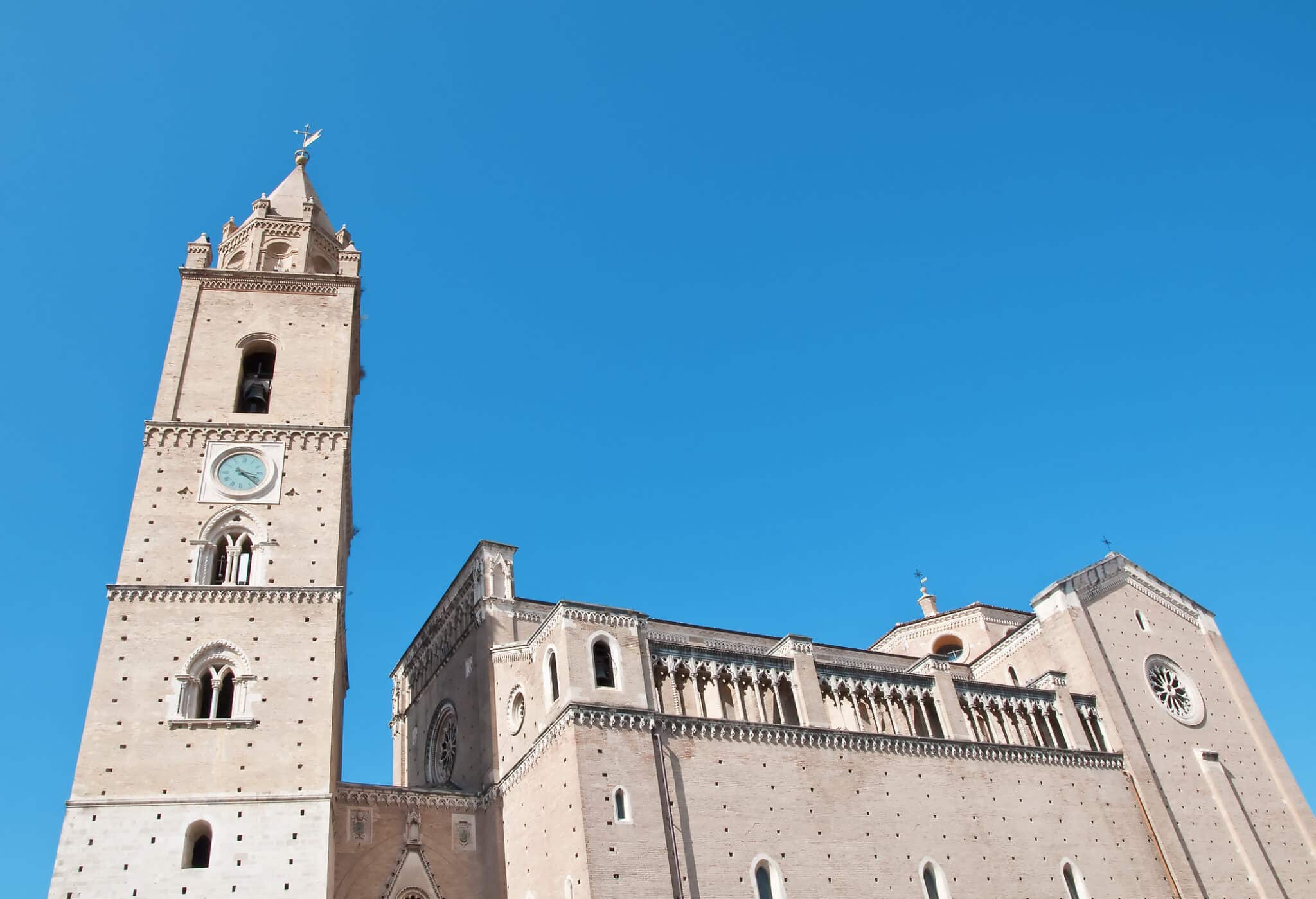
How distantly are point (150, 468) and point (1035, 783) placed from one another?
2191cm

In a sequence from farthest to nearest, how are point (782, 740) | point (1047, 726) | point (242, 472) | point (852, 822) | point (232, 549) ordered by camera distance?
1. point (1047, 726)
2. point (242, 472)
3. point (782, 740)
4. point (232, 549)
5. point (852, 822)

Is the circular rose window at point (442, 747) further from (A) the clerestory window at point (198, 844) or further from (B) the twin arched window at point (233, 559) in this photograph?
(A) the clerestory window at point (198, 844)

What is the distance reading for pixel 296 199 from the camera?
103 ft

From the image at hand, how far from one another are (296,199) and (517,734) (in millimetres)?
17729

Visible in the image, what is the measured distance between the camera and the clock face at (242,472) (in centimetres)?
2341

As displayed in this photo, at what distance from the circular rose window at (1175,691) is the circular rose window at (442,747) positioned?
19.5 m

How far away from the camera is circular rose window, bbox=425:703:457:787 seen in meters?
26.7

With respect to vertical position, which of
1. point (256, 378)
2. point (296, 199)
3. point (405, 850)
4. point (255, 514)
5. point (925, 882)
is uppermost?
point (296, 199)

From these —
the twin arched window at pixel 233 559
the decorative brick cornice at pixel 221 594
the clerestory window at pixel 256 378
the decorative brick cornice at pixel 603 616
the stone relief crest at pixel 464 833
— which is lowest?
the stone relief crest at pixel 464 833

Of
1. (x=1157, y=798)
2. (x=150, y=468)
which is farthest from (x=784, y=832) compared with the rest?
(x=150, y=468)

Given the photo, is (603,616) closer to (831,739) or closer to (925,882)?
(831,739)

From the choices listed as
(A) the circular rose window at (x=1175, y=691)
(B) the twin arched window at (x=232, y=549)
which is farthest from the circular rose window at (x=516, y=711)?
(A) the circular rose window at (x=1175, y=691)

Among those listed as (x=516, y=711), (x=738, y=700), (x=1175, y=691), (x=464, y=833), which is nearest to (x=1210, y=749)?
(x=1175, y=691)

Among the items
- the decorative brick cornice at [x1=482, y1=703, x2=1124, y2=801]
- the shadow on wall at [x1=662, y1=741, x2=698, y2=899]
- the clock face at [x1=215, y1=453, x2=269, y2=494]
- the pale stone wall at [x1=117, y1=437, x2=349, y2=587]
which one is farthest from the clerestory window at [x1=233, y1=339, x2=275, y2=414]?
the shadow on wall at [x1=662, y1=741, x2=698, y2=899]
